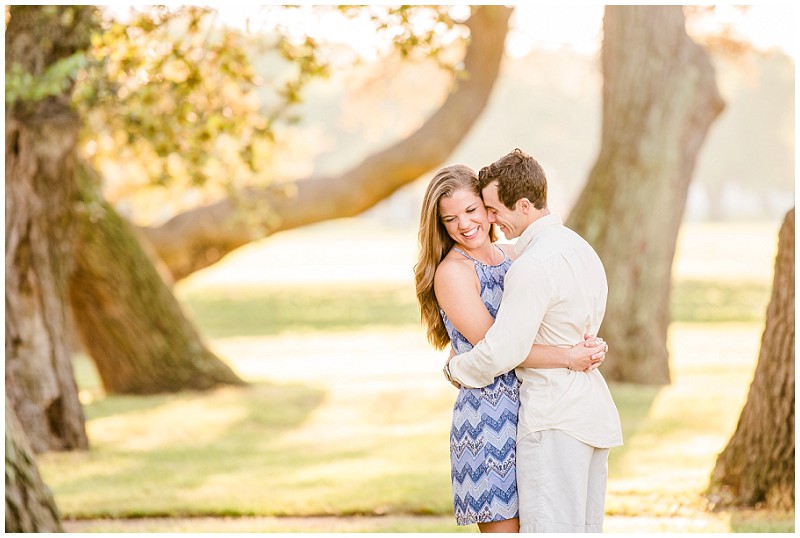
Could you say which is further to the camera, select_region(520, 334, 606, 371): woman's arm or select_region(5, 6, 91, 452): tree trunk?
select_region(5, 6, 91, 452): tree trunk

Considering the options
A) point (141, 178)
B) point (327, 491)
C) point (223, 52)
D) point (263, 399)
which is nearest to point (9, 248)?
point (223, 52)

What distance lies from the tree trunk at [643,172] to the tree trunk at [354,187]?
2.40m

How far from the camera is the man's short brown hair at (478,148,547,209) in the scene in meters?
→ 4.24

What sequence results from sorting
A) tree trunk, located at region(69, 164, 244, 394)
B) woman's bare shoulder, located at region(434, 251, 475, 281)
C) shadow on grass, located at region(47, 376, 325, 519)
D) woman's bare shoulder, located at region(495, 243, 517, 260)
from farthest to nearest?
1. tree trunk, located at region(69, 164, 244, 394)
2. shadow on grass, located at region(47, 376, 325, 519)
3. woman's bare shoulder, located at region(495, 243, 517, 260)
4. woman's bare shoulder, located at region(434, 251, 475, 281)

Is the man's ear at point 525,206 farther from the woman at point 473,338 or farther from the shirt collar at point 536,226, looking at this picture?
the woman at point 473,338

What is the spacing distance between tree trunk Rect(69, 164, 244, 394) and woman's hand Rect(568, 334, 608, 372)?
8577 mm

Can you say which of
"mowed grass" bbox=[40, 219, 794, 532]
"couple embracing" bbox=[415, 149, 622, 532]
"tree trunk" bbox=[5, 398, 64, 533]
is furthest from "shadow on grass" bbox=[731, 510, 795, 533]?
"tree trunk" bbox=[5, 398, 64, 533]

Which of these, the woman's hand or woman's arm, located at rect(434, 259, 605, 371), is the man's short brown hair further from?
the woman's hand

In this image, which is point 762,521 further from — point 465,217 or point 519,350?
point 465,217

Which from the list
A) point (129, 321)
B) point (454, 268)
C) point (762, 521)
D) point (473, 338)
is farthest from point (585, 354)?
point (129, 321)

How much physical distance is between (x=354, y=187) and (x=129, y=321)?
4.59 m

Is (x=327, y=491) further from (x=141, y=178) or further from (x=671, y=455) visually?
(x=141, y=178)

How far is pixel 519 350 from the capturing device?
4.09 meters

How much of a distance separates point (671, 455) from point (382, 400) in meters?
4.28
